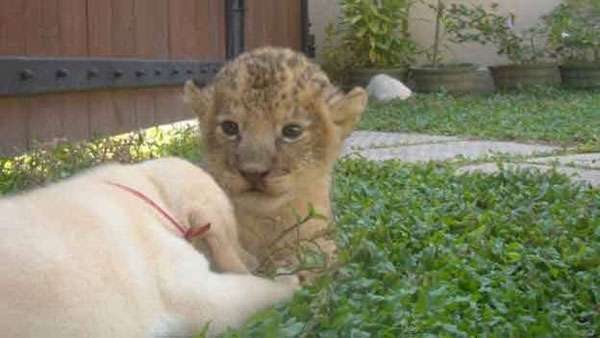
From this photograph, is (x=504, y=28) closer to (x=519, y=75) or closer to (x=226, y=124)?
(x=519, y=75)

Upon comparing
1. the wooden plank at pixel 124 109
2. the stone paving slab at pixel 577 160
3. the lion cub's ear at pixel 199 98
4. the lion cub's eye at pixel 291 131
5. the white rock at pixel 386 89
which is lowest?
the white rock at pixel 386 89

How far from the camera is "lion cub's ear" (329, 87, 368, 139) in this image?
3.01 m

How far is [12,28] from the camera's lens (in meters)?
5.26

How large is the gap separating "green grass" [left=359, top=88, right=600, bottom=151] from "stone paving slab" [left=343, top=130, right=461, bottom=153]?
24 centimetres

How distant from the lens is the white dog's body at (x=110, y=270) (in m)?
1.60

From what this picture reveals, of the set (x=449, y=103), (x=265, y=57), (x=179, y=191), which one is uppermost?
(x=265, y=57)

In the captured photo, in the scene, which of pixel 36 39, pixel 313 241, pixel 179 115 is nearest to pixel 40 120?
pixel 36 39

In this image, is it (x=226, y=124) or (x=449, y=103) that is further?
(x=449, y=103)

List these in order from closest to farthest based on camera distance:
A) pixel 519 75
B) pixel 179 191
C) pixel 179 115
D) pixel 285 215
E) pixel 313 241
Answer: pixel 179 191 < pixel 313 241 < pixel 285 215 < pixel 179 115 < pixel 519 75

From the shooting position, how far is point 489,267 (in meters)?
2.90

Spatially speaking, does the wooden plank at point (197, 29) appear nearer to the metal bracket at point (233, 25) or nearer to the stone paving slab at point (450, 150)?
the metal bracket at point (233, 25)

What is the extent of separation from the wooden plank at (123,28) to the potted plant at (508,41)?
21.4ft

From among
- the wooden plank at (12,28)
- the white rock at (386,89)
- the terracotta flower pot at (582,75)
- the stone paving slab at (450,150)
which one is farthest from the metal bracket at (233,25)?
the terracotta flower pot at (582,75)

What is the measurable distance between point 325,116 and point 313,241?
473mm
